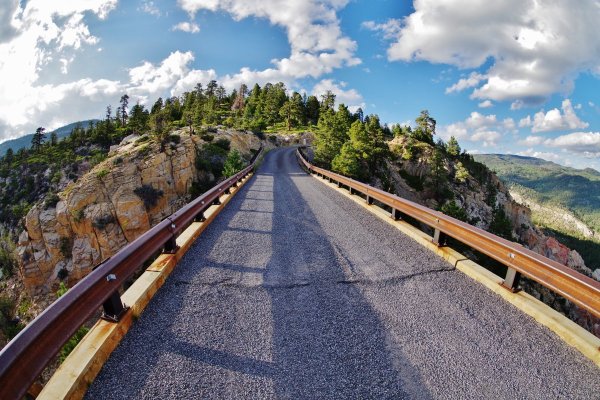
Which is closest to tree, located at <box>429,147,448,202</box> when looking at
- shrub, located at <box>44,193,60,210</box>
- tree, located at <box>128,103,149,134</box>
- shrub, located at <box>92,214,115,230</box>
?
shrub, located at <box>92,214,115,230</box>

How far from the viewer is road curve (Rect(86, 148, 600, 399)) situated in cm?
233

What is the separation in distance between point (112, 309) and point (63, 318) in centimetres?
65

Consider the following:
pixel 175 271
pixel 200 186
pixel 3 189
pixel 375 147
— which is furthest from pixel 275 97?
pixel 175 271

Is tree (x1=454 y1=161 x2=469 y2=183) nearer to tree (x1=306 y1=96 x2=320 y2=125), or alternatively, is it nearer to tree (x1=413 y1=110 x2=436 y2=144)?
tree (x1=413 y1=110 x2=436 y2=144)

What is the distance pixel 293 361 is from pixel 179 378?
37.7 inches

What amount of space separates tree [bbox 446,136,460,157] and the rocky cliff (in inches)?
2878

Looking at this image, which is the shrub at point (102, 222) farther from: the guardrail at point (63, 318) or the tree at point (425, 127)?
the tree at point (425, 127)

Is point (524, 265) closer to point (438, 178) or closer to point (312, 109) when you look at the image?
point (438, 178)

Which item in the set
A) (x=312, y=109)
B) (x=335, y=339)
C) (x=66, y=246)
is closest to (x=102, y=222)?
(x=66, y=246)

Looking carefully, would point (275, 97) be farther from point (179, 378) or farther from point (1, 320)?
point (179, 378)

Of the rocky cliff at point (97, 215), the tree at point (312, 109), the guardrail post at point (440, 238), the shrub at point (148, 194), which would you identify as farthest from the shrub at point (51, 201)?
the tree at point (312, 109)

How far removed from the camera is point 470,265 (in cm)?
436

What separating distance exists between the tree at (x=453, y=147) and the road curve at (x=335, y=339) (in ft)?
281

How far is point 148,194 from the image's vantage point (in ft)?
103
